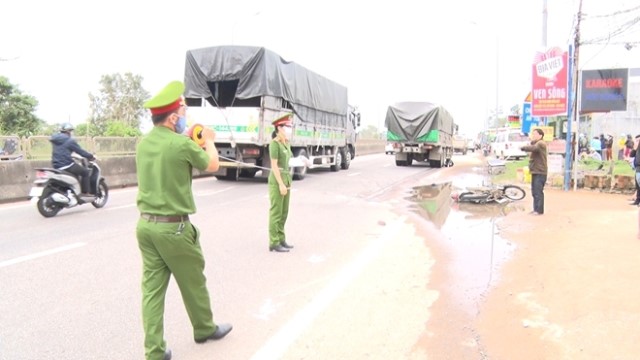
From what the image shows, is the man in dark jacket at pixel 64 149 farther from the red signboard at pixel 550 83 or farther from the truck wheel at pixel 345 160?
the truck wheel at pixel 345 160

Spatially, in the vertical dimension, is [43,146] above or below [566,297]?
above

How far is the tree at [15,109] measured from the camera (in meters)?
31.4

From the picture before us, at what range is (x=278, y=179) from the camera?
670cm

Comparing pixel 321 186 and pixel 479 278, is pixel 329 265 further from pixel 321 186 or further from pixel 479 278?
pixel 321 186

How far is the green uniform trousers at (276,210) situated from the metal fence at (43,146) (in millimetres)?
9742

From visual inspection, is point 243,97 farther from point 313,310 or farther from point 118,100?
point 118,100

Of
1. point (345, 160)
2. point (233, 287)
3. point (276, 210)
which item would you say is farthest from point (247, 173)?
point (233, 287)

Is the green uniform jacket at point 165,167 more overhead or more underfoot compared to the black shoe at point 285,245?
more overhead

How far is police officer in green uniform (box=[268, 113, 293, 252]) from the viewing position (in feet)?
22.1

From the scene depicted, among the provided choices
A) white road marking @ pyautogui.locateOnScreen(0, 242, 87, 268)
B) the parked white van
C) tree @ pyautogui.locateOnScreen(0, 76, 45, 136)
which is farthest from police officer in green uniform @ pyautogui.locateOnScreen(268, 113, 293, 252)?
tree @ pyautogui.locateOnScreen(0, 76, 45, 136)

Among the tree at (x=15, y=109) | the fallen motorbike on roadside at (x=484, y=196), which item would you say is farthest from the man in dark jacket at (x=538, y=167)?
the tree at (x=15, y=109)

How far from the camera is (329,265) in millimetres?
6387

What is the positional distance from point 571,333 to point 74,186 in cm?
845

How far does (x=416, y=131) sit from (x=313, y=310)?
72.5ft
